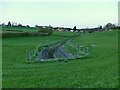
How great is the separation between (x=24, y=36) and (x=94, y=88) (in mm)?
88142

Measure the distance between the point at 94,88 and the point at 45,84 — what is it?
89.8 inches

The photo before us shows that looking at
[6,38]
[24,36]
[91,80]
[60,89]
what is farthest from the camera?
[24,36]

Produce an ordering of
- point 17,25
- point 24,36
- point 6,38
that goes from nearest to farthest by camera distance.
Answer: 1. point 6,38
2. point 24,36
3. point 17,25

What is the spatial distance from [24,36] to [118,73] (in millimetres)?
84252

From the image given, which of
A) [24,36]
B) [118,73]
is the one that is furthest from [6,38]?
[118,73]

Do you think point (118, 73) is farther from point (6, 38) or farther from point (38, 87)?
point (6, 38)

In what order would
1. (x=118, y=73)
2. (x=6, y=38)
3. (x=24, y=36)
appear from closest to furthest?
1. (x=118, y=73)
2. (x=6, y=38)
3. (x=24, y=36)

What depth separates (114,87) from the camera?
1238cm

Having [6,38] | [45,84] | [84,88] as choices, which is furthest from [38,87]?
[6,38]

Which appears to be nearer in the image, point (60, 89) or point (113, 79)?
point (60, 89)

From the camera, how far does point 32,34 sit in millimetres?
104875

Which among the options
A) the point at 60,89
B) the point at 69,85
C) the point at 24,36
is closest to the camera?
the point at 60,89

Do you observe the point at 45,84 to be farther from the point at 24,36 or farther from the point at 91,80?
the point at 24,36

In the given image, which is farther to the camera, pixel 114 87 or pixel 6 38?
pixel 6 38
